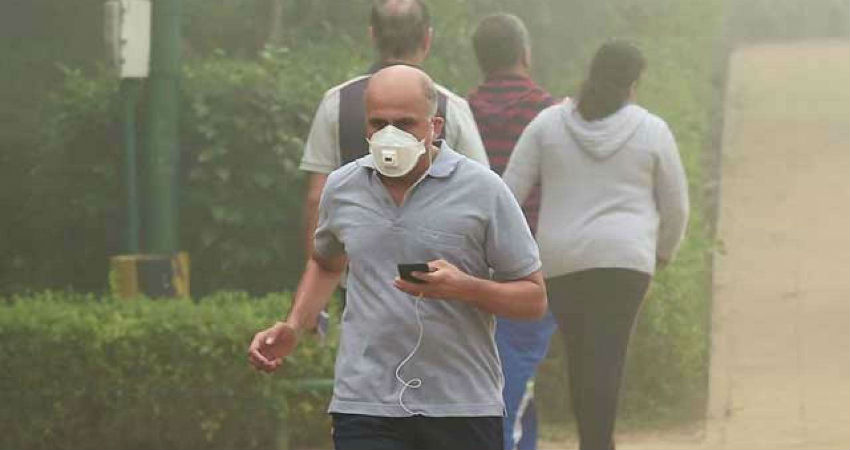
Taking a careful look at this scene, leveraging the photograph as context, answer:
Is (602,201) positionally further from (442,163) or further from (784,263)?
(784,263)

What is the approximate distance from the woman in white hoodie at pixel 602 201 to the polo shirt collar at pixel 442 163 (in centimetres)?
221

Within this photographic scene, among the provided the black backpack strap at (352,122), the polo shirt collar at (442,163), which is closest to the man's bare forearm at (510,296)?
the polo shirt collar at (442,163)

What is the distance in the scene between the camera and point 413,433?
5.29m

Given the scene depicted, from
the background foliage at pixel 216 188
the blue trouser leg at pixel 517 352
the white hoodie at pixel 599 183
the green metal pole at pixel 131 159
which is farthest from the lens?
the green metal pole at pixel 131 159

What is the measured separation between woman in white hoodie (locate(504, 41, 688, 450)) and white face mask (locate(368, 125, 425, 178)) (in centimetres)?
239

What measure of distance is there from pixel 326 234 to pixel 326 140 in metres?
1.45

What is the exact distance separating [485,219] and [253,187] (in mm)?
5381

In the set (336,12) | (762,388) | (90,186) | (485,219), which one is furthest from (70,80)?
(485,219)

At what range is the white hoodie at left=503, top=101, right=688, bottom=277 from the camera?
7.56 meters

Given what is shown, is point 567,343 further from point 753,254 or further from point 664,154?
point 753,254

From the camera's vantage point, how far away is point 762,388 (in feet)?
34.9

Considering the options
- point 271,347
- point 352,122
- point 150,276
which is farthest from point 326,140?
point 150,276

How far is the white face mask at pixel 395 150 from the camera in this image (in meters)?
5.21

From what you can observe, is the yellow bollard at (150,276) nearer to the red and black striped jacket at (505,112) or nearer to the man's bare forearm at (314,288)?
the red and black striped jacket at (505,112)
